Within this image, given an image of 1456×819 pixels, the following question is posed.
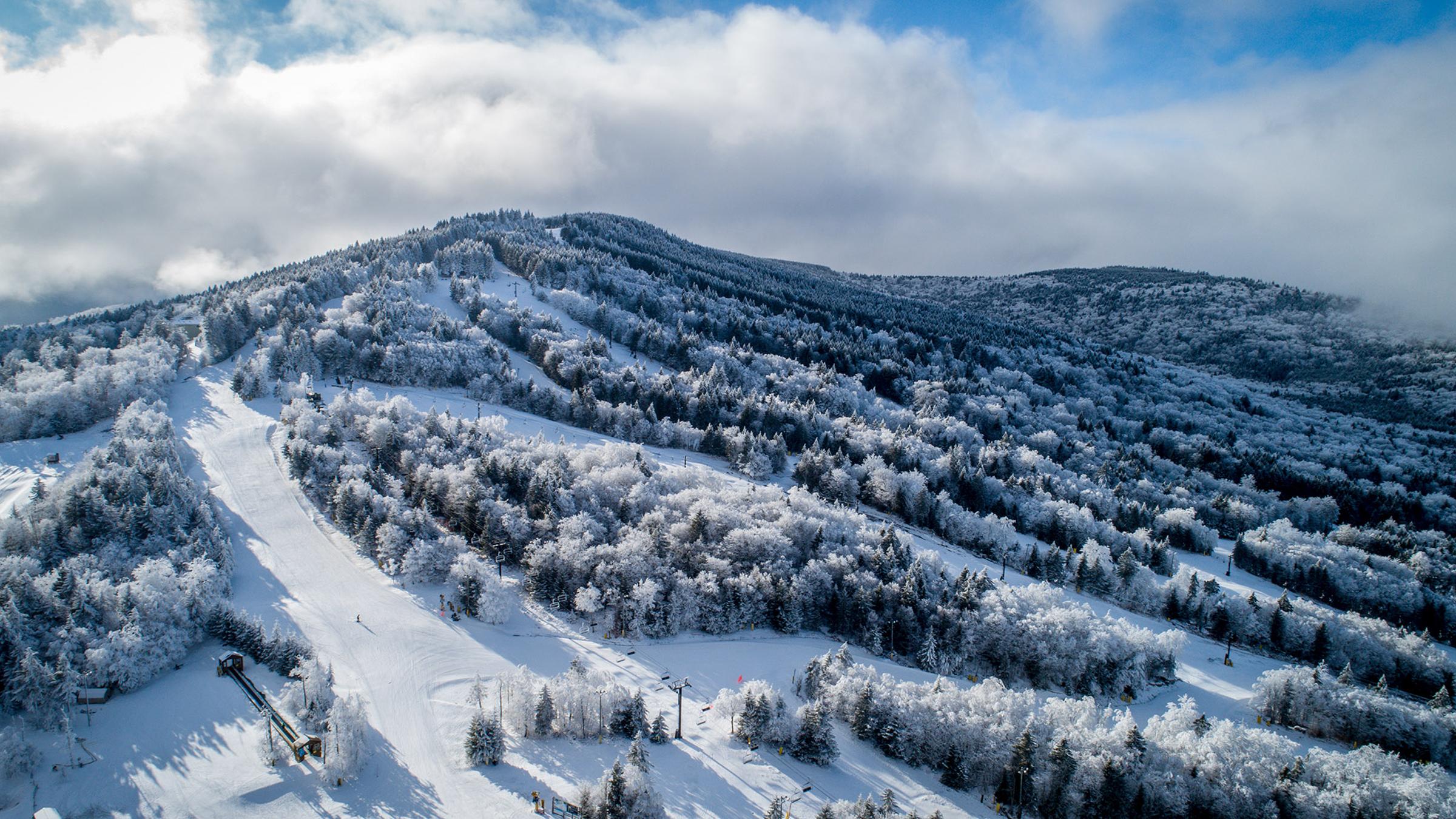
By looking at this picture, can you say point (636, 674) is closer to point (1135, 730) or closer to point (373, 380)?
point (1135, 730)

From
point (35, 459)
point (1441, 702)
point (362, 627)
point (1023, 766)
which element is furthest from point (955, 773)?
point (35, 459)

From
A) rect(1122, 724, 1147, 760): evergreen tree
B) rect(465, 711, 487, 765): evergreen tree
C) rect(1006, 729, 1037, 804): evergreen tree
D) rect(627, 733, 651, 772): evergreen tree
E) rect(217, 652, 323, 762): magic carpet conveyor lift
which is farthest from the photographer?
rect(1122, 724, 1147, 760): evergreen tree

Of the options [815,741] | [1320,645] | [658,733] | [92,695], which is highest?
[815,741]

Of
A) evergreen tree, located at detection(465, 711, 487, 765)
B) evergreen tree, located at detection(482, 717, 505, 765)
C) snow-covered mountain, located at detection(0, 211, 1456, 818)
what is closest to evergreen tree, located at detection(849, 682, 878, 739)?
snow-covered mountain, located at detection(0, 211, 1456, 818)

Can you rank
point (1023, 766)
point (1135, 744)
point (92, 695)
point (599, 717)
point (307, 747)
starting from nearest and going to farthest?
point (307, 747)
point (1023, 766)
point (1135, 744)
point (599, 717)
point (92, 695)

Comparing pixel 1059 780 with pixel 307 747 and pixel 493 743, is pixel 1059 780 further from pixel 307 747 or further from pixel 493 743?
pixel 307 747

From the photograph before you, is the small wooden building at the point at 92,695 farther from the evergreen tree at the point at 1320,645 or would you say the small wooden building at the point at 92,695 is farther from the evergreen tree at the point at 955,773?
the evergreen tree at the point at 1320,645

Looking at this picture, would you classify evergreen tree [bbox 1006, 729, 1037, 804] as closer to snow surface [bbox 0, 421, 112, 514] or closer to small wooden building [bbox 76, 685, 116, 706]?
small wooden building [bbox 76, 685, 116, 706]

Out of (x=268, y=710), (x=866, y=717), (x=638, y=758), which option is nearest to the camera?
(x=638, y=758)
